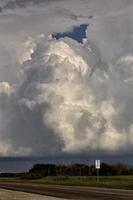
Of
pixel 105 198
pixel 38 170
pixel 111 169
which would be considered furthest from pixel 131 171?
pixel 105 198

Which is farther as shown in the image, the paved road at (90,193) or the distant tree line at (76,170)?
the distant tree line at (76,170)

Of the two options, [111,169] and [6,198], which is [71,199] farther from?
[111,169]

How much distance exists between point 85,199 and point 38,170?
146m

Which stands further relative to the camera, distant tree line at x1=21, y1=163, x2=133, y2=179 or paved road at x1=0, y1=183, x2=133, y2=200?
distant tree line at x1=21, y1=163, x2=133, y2=179

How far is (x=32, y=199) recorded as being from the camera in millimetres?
39750

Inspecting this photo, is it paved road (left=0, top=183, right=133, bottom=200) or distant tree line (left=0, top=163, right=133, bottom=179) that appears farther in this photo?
distant tree line (left=0, top=163, right=133, bottom=179)

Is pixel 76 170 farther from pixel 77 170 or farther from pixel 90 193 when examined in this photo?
pixel 90 193

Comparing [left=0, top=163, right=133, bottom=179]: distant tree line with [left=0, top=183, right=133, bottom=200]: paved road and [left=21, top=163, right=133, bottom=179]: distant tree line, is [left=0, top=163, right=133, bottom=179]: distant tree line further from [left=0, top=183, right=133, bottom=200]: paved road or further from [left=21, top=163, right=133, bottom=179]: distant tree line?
[left=0, top=183, right=133, bottom=200]: paved road

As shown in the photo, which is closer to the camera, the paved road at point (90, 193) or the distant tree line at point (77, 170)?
the paved road at point (90, 193)

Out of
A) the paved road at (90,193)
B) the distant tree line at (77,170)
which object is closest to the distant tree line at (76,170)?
the distant tree line at (77,170)

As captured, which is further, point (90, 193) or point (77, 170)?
point (77, 170)

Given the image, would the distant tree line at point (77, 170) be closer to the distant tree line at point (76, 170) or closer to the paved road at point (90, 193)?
the distant tree line at point (76, 170)

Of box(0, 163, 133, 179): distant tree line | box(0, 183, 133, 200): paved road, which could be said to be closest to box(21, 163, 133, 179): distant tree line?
box(0, 163, 133, 179): distant tree line

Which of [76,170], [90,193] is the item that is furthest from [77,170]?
[90,193]
